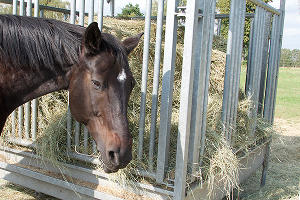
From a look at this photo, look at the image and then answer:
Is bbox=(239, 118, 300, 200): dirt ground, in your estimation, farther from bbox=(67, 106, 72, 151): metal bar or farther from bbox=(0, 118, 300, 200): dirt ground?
bbox=(67, 106, 72, 151): metal bar

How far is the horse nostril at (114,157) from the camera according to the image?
1867mm

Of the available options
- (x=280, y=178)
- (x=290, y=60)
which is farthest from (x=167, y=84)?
(x=290, y=60)

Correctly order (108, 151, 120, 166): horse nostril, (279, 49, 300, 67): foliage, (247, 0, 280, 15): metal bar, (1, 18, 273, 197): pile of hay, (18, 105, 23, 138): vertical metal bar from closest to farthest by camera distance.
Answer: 1. (108, 151, 120, 166): horse nostril
2. (1, 18, 273, 197): pile of hay
3. (18, 105, 23, 138): vertical metal bar
4. (247, 0, 280, 15): metal bar
5. (279, 49, 300, 67): foliage

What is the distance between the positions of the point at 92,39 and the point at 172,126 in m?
1.28

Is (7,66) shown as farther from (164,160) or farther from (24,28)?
(164,160)

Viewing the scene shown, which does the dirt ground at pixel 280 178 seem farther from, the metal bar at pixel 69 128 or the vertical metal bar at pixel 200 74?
the metal bar at pixel 69 128

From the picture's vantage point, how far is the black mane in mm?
2100

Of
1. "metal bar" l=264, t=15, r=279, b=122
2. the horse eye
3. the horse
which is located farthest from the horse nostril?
"metal bar" l=264, t=15, r=279, b=122

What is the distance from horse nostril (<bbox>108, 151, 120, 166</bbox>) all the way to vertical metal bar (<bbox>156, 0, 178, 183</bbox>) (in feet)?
1.90

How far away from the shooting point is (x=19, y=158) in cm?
329

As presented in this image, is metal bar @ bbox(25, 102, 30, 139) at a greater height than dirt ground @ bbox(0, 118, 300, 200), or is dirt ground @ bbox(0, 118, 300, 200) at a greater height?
metal bar @ bbox(25, 102, 30, 139)

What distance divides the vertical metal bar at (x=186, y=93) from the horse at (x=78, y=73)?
410 millimetres

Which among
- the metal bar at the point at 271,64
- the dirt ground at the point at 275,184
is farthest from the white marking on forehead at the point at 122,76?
the metal bar at the point at 271,64

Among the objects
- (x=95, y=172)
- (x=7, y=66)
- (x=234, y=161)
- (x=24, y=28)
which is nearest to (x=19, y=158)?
(x=95, y=172)
